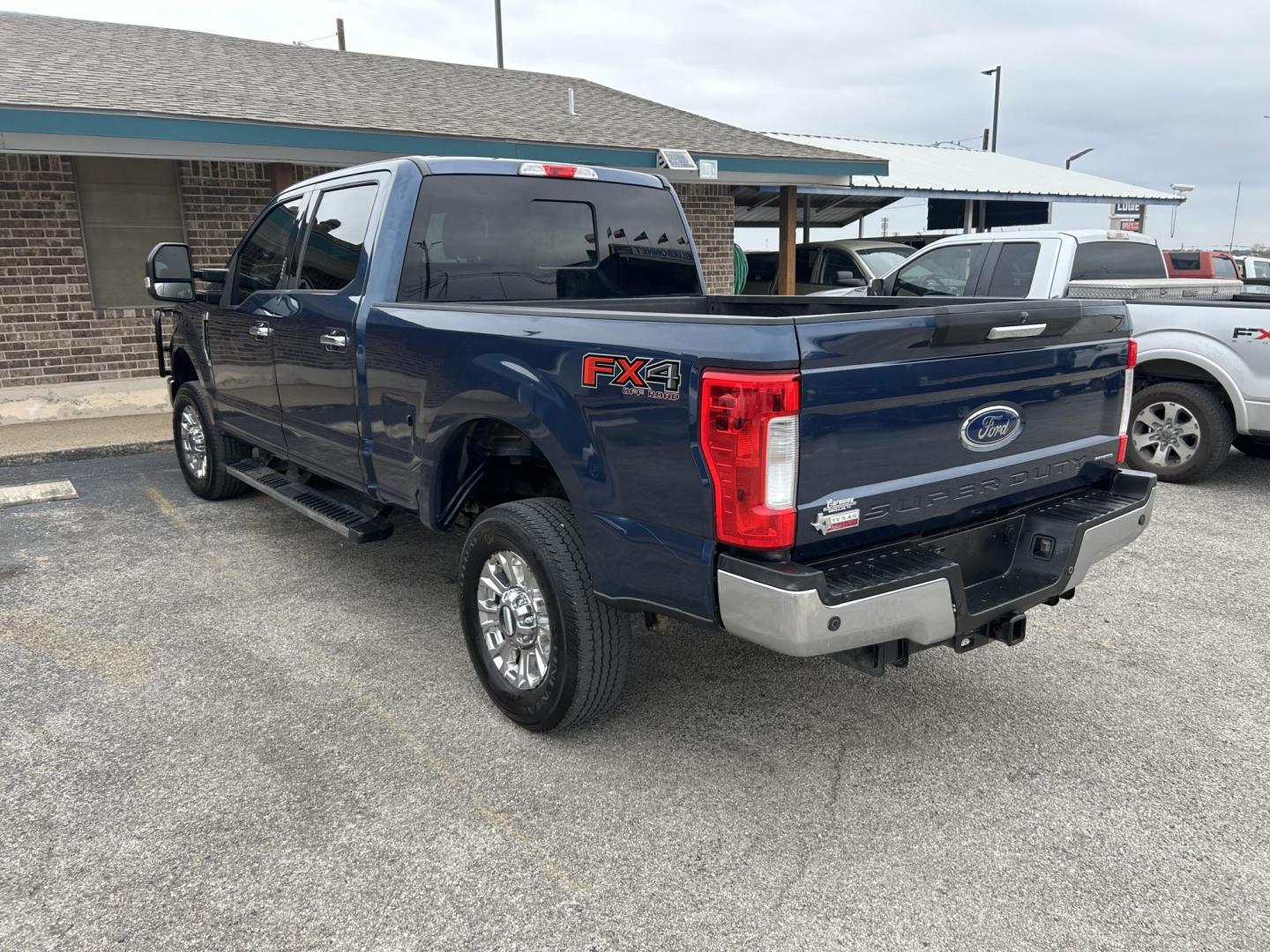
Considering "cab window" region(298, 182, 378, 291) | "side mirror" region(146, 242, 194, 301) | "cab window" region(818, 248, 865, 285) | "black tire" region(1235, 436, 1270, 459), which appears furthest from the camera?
"cab window" region(818, 248, 865, 285)

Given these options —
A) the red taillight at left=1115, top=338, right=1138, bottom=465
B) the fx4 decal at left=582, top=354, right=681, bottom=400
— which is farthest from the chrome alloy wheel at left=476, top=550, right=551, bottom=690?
the red taillight at left=1115, top=338, right=1138, bottom=465

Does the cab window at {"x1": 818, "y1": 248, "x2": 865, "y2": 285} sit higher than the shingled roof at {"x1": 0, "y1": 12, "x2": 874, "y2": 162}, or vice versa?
the shingled roof at {"x1": 0, "y1": 12, "x2": 874, "y2": 162}

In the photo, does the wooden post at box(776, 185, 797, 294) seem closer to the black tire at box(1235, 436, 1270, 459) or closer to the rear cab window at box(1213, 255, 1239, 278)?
the rear cab window at box(1213, 255, 1239, 278)

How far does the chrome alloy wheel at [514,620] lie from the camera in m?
3.42

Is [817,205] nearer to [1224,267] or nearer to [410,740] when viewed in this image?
[1224,267]

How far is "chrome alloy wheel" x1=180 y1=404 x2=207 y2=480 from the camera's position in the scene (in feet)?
22.2

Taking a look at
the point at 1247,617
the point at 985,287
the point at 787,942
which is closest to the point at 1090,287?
the point at 985,287

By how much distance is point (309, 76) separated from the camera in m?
12.2

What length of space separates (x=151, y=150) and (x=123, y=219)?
1.83 meters

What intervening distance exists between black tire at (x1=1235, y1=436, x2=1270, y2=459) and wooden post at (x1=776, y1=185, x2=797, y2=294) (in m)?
6.81

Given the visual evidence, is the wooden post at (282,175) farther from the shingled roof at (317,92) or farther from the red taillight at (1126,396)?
the red taillight at (1126,396)

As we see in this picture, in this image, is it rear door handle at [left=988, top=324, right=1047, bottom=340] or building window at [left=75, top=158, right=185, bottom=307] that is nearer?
rear door handle at [left=988, top=324, right=1047, bottom=340]

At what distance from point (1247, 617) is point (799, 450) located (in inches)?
132

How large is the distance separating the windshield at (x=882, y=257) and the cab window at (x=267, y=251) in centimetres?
975
